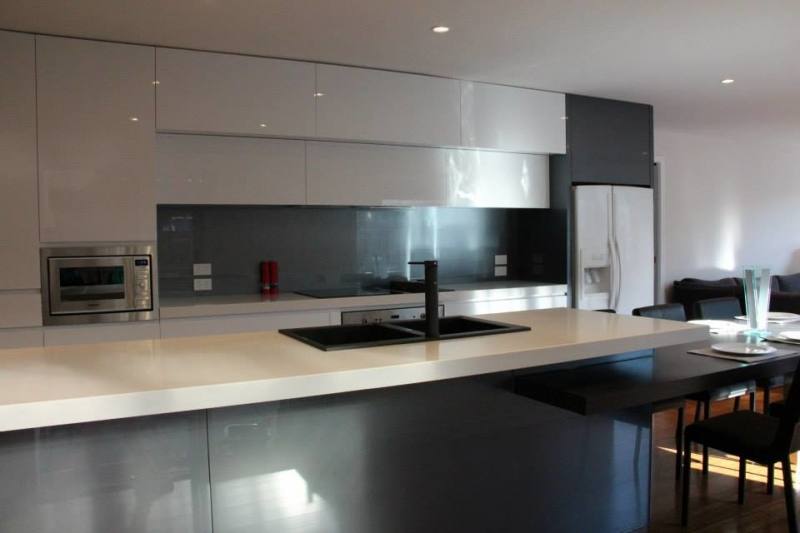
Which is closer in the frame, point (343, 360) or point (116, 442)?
point (116, 442)

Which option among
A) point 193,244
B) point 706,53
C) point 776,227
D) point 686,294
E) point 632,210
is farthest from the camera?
point 776,227

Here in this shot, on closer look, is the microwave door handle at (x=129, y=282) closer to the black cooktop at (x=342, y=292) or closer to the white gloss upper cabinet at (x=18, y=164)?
the white gloss upper cabinet at (x=18, y=164)

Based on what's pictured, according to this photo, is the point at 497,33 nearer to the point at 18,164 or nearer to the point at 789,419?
the point at 789,419

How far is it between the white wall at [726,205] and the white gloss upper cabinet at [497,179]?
2.55 meters

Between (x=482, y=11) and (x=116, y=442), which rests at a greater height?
(x=482, y=11)

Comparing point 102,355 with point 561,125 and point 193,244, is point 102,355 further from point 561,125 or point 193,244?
point 561,125

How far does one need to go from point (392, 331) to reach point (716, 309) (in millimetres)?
2708

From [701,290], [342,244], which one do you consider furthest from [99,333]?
[701,290]

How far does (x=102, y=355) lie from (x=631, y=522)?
2.08 metres

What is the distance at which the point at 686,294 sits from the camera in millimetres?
6664

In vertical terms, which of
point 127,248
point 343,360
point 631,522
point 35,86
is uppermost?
point 35,86

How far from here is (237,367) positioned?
1.70 meters

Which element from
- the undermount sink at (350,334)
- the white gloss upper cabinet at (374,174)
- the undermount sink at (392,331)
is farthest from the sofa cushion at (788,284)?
the undermount sink at (350,334)

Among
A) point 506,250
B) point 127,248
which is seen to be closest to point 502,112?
point 506,250
